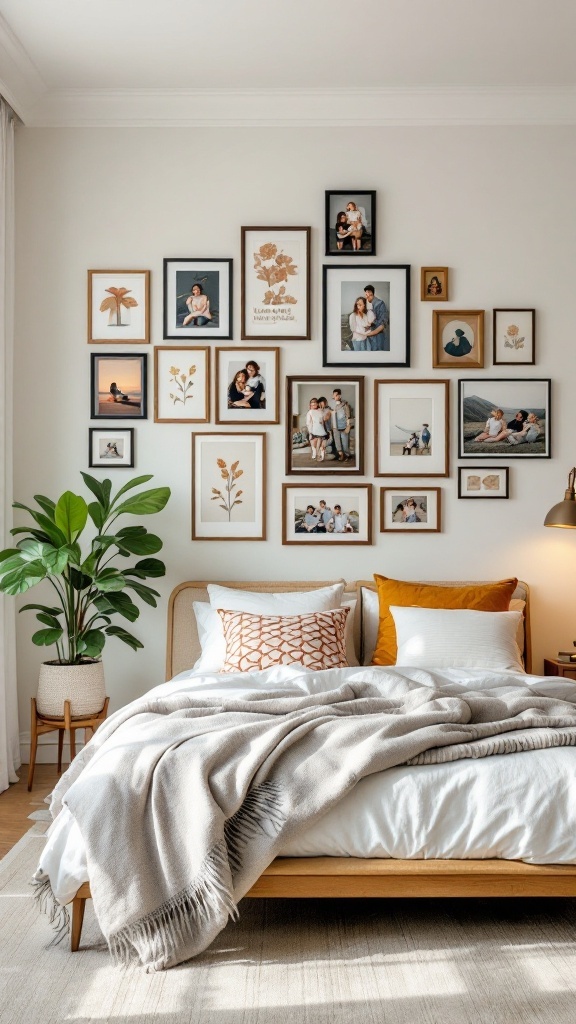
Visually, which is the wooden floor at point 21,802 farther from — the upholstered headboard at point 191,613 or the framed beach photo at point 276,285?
the framed beach photo at point 276,285

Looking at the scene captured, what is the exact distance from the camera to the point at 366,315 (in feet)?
14.5

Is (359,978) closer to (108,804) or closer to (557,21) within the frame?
(108,804)

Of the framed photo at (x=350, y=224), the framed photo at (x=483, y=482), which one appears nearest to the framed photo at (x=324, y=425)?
the framed photo at (x=483, y=482)

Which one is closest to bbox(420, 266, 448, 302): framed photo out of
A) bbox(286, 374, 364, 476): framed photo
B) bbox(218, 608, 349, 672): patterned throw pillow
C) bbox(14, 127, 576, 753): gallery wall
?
bbox(14, 127, 576, 753): gallery wall

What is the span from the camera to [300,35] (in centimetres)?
380

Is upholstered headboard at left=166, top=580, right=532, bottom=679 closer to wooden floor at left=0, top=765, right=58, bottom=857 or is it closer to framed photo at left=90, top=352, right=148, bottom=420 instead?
wooden floor at left=0, top=765, right=58, bottom=857

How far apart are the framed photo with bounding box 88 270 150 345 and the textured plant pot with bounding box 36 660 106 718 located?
1625 millimetres

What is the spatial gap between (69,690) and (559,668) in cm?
223

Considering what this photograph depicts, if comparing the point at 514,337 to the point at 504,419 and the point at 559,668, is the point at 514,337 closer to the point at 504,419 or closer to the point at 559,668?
the point at 504,419

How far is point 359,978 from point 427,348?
302 centimetres

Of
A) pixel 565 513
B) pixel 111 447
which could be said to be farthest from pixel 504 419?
pixel 111 447

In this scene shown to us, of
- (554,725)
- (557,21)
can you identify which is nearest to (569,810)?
(554,725)

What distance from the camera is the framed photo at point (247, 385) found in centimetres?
441

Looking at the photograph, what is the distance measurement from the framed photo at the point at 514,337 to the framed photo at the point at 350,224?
2.41ft
